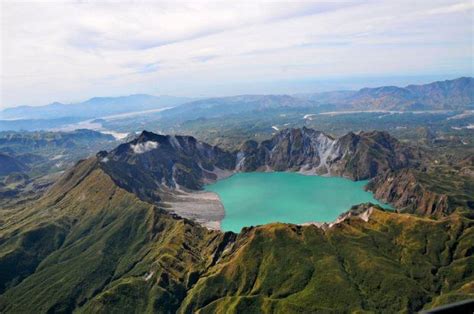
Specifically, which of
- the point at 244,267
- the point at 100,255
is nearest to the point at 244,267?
the point at 244,267

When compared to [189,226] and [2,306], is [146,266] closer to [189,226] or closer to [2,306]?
[189,226]

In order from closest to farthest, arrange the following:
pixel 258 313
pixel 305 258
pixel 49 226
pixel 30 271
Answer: pixel 258 313 → pixel 305 258 → pixel 30 271 → pixel 49 226

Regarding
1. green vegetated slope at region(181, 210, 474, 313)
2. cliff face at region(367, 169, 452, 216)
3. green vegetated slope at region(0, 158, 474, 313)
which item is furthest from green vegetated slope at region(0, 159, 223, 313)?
cliff face at region(367, 169, 452, 216)

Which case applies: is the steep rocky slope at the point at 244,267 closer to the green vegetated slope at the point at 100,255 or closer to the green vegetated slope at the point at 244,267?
the green vegetated slope at the point at 244,267

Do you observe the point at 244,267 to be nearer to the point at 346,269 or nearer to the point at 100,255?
the point at 346,269

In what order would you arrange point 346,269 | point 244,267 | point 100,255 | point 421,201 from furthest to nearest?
point 421,201
point 100,255
point 244,267
point 346,269

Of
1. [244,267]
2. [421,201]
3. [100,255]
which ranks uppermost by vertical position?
[244,267]

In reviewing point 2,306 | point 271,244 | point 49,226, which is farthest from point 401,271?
point 49,226

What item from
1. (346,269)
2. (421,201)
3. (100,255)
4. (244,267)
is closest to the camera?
(346,269)

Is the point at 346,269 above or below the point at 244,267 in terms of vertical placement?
below
